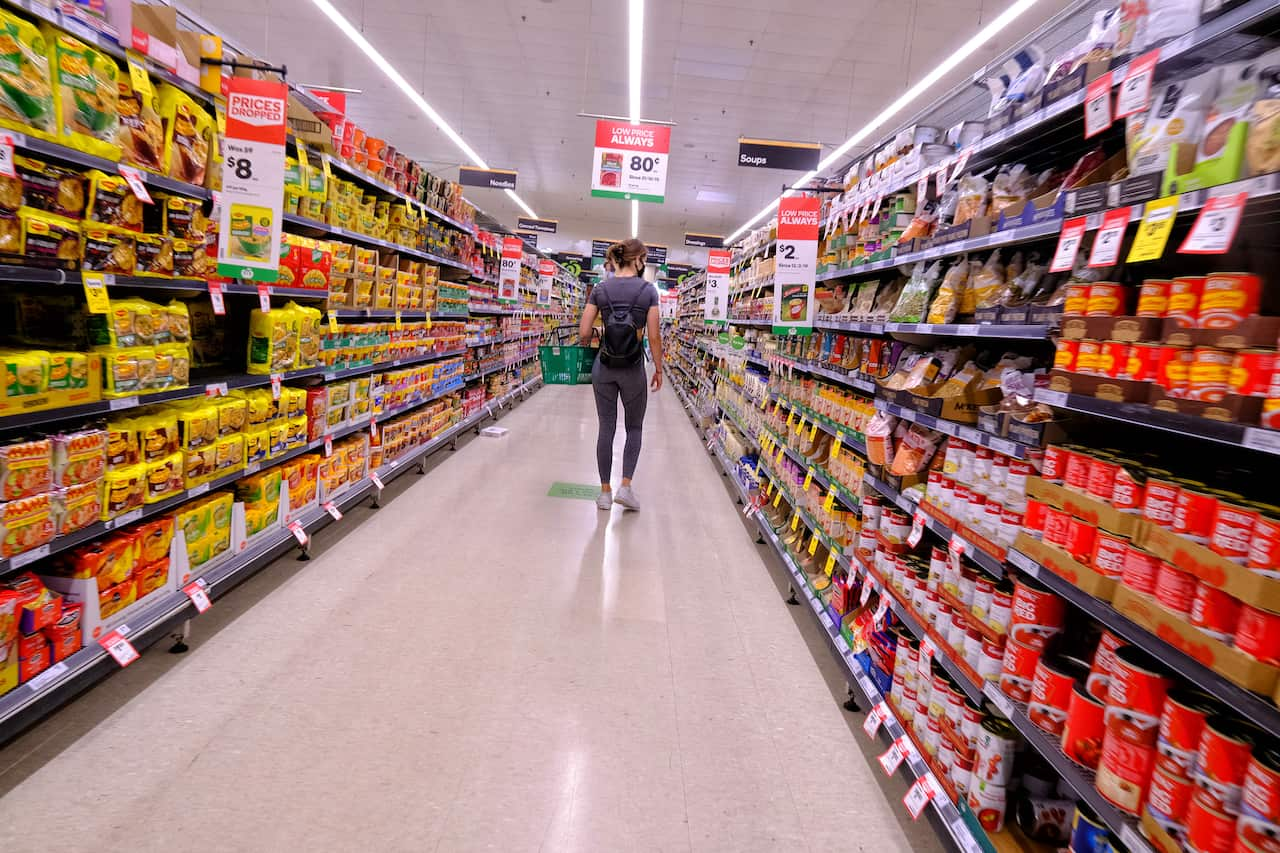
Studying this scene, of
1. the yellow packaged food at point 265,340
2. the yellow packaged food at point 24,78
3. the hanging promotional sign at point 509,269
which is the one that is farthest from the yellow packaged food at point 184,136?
the hanging promotional sign at point 509,269

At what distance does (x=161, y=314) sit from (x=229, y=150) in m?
0.76

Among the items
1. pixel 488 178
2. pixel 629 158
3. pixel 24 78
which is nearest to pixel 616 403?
pixel 24 78

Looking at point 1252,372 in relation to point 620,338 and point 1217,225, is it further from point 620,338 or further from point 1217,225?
point 620,338

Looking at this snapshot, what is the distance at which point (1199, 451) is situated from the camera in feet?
5.40

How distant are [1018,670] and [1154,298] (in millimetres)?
908

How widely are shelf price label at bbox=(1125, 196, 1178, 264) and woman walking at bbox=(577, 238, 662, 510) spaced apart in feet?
11.2

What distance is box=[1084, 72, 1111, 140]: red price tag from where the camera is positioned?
154 cm

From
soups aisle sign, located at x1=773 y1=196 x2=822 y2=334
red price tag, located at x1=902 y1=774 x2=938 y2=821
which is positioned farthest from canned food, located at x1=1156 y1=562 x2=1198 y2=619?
soups aisle sign, located at x1=773 y1=196 x2=822 y2=334

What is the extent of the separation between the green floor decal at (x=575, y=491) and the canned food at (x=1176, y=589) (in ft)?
13.8

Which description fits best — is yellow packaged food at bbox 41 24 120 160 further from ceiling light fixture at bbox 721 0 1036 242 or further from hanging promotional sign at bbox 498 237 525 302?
hanging promotional sign at bbox 498 237 525 302

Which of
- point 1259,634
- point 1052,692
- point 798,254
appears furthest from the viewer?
point 798,254

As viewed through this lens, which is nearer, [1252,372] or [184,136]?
[1252,372]

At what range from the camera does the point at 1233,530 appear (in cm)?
111

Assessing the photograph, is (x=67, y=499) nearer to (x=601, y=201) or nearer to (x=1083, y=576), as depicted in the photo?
(x=1083, y=576)
